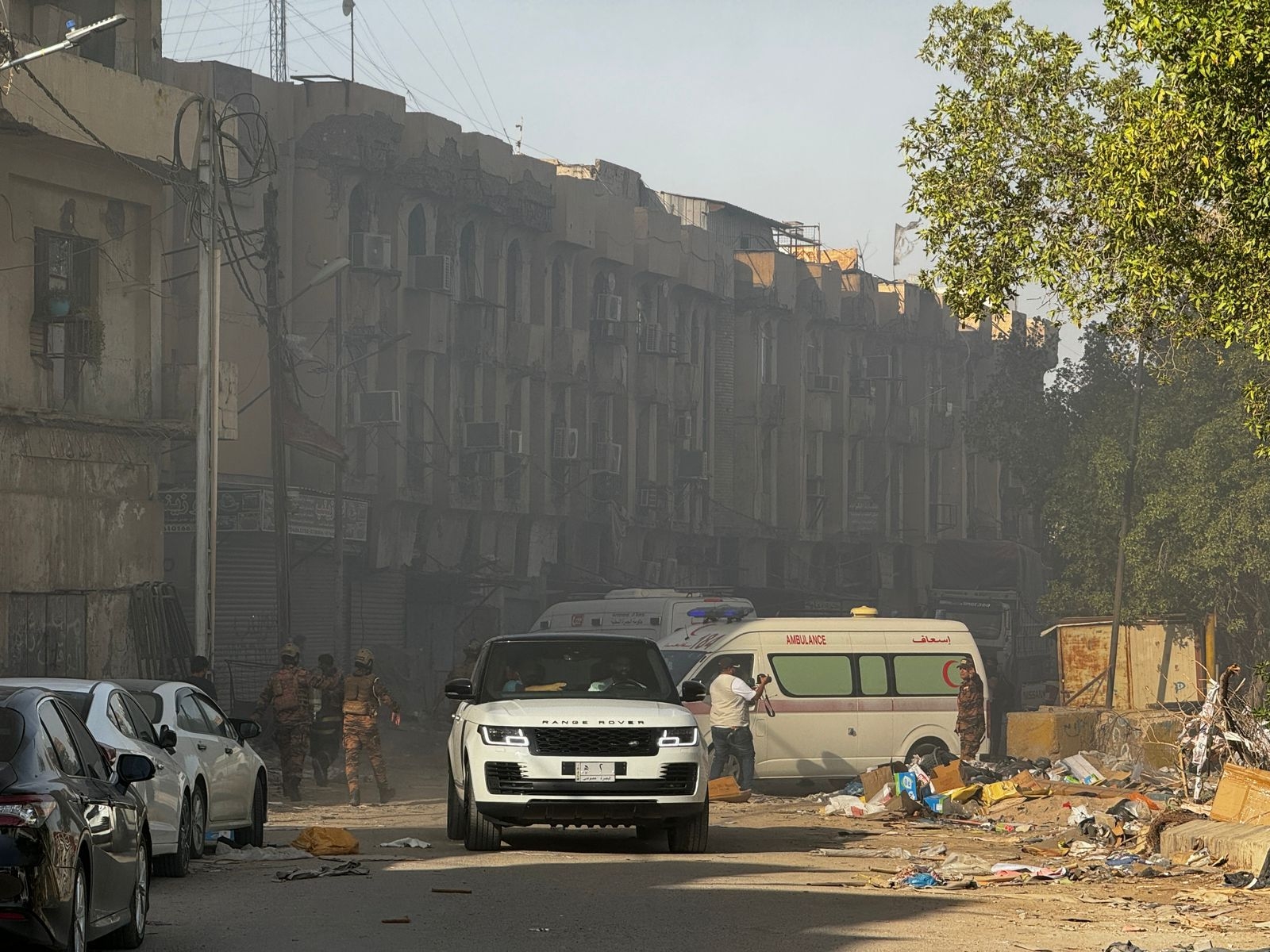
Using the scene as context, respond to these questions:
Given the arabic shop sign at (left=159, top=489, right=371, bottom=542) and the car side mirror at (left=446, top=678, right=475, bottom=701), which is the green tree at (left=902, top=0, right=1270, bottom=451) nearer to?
the car side mirror at (left=446, top=678, right=475, bottom=701)

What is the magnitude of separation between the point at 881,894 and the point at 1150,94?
6.23 m

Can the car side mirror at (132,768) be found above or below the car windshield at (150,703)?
below

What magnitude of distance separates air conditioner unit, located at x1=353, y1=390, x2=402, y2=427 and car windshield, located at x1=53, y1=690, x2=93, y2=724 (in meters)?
33.2

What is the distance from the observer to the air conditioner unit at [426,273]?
158 ft

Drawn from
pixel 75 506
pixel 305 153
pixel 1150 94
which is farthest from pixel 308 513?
pixel 1150 94

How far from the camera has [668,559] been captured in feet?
198

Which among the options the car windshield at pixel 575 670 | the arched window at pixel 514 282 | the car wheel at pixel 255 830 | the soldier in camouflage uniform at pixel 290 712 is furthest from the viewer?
the arched window at pixel 514 282

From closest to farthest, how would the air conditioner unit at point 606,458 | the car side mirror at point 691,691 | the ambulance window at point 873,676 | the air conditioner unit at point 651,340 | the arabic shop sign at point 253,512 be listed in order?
Result: 1. the car side mirror at point 691,691
2. the ambulance window at point 873,676
3. the arabic shop sign at point 253,512
4. the air conditioner unit at point 606,458
5. the air conditioner unit at point 651,340

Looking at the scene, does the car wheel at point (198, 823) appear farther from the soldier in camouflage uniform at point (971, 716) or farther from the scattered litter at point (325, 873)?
the soldier in camouflage uniform at point (971, 716)

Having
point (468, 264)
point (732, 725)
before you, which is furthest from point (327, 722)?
point (468, 264)

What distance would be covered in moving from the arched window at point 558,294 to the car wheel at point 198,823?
41237mm

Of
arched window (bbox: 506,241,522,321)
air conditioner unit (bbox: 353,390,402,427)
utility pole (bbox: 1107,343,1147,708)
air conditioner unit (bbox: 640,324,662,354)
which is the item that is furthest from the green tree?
air conditioner unit (bbox: 640,324,662,354)

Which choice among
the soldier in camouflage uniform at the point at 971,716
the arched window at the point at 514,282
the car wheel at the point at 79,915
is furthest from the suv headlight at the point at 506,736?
the arched window at the point at 514,282

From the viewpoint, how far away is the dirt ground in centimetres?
1088
